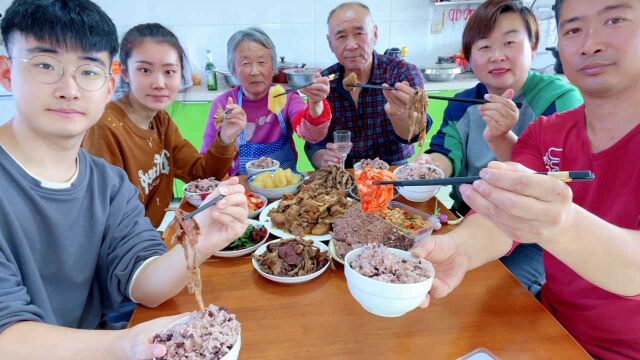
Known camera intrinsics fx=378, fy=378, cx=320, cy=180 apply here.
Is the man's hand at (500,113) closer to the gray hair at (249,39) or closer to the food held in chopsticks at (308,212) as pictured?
the food held in chopsticks at (308,212)

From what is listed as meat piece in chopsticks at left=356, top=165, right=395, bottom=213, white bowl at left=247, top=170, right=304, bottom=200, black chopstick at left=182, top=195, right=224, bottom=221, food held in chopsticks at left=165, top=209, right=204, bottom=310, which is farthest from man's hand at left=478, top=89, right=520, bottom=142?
food held in chopsticks at left=165, top=209, right=204, bottom=310

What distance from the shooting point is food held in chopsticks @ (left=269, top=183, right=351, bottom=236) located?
1885 mm

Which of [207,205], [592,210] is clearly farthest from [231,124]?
[592,210]

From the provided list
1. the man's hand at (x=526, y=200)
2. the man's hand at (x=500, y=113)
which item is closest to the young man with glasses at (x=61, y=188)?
the man's hand at (x=526, y=200)

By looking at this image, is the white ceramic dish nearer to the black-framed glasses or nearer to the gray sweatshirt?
the gray sweatshirt

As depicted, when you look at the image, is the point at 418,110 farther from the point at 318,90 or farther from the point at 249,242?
the point at 249,242

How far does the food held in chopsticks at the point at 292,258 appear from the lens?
4.99 feet

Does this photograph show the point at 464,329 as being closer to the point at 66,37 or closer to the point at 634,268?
the point at 634,268

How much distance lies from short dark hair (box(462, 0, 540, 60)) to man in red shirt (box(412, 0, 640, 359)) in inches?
33.6

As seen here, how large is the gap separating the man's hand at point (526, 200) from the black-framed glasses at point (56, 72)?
4.52ft

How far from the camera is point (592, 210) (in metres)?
1.47

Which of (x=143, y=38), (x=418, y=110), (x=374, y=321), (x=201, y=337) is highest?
(x=143, y=38)

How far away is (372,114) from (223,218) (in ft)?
7.38

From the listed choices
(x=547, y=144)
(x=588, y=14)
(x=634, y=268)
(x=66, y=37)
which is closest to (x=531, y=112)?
(x=547, y=144)
